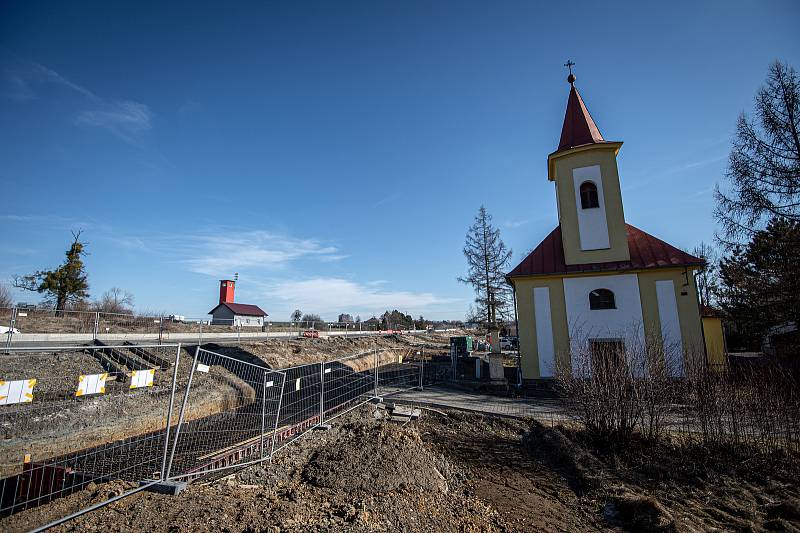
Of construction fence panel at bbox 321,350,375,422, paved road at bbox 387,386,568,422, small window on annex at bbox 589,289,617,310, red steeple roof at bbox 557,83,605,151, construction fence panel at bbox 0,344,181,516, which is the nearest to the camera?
construction fence panel at bbox 0,344,181,516

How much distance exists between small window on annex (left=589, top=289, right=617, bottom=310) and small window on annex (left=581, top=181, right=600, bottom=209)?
12.5ft

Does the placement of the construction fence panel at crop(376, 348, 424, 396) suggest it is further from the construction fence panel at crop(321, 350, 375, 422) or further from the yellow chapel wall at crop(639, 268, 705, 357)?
the yellow chapel wall at crop(639, 268, 705, 357)

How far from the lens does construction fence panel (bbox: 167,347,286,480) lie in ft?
20.2

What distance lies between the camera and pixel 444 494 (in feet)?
18.0

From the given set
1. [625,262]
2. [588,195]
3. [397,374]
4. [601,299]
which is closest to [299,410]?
[397,374]

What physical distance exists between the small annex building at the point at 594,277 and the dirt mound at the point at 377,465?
9734mm

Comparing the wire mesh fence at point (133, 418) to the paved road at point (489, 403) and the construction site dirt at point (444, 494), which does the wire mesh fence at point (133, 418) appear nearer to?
the construction site dirt at point (444, 494)

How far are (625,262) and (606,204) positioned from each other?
2.67 m

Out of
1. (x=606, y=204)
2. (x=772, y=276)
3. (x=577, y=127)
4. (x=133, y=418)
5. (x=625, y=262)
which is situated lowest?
(x=133, y=418)

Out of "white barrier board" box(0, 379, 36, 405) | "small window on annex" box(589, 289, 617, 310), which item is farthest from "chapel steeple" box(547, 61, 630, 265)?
"white barrier board" box(0, 379, 36, 405)

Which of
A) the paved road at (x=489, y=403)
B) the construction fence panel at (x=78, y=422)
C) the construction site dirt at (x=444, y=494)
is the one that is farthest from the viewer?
the paved road at (x=489, y=403)

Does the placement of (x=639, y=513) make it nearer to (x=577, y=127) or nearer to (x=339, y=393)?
(x=339, y=393)

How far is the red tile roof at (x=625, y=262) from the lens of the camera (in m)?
14.6

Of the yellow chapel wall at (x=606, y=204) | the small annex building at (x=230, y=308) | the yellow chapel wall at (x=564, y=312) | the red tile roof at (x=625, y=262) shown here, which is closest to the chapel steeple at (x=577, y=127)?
the yellow chapel wall at (x=606, y=204)
